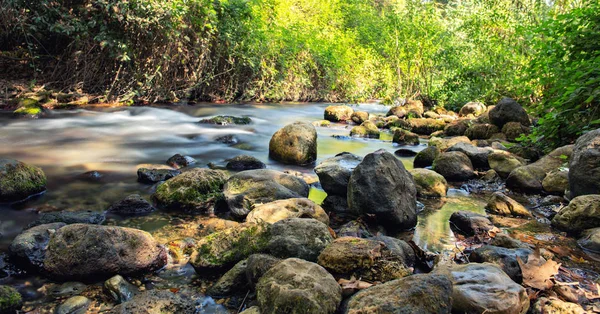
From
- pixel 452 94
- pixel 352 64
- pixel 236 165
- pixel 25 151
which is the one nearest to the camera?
pixel 236 165

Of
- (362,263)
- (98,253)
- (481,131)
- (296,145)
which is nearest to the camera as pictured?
(362,263)

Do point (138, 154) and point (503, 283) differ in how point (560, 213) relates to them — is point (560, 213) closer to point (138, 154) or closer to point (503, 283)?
point (503, 283)

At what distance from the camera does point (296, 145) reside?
723 centimetres

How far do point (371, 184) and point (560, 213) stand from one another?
206 cm

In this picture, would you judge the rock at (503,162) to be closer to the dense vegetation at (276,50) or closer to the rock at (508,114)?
the dense vegetation at (276,50)

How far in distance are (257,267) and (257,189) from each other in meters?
1.86

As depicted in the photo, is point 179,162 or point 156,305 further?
point 179,162

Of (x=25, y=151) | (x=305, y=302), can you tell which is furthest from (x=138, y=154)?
(x=305, y=302)

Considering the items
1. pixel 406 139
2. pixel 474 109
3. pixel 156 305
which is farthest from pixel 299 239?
pixel 474 109

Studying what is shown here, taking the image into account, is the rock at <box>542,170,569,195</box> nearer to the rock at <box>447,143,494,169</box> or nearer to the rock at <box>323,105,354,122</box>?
the rock at <box>447,143,494,169</box>

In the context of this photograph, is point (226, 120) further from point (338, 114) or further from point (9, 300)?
point (9, 300)

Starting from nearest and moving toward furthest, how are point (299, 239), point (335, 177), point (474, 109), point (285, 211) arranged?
point (299, 239)
point (285, 211)
point (335, 177)
point (474, 109)

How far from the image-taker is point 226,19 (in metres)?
15.1

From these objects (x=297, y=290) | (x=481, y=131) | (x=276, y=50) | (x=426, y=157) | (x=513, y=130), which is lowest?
(x=426, y=157)
